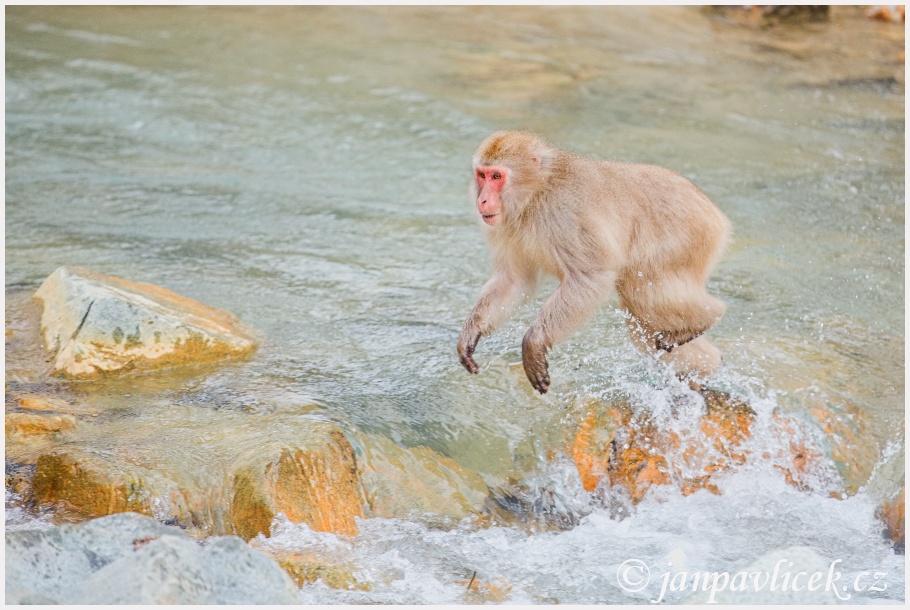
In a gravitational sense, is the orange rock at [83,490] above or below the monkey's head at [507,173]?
below

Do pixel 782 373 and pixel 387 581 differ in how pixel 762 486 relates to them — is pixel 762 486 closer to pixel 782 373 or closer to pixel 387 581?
pixel 782 373

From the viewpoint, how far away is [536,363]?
468 cm

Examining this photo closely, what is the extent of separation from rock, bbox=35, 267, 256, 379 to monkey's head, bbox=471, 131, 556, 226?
165cm

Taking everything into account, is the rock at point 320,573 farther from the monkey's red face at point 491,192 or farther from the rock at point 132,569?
the monkey's red face at point 491,192

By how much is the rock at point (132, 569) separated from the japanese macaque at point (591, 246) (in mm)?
1787

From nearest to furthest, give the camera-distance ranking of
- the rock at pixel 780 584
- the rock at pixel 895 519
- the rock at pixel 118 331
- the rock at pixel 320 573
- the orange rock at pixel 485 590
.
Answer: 1. the rock at pixel 780 584
2. the rock at pixel 320 573
3. the orange rock at pixel 485 590
4. the rock at pixel 895 519
5. the rock at pixel 118 331

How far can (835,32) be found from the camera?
14.6 meters

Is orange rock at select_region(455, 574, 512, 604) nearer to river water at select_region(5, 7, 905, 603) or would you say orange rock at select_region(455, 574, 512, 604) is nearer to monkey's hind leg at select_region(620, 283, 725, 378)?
river water at select_region(5, 7, 905, 603)

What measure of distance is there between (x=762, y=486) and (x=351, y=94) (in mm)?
7334

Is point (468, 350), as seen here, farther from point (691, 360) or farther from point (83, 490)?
point (83, 490)

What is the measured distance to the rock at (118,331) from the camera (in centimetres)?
512

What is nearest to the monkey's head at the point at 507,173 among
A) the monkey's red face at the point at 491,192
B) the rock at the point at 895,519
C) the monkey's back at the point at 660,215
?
the monkey's red face at the point at 491,192

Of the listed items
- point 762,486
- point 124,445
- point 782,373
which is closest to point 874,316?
point 782,373

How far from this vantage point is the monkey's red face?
4648 millimetres
